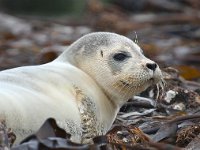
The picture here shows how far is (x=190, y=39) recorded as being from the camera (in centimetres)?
998

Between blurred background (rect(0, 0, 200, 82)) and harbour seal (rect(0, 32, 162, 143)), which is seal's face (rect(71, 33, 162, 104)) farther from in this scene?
blurred background (rect(0, 0, 200, 82))

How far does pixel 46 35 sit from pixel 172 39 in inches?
74.8

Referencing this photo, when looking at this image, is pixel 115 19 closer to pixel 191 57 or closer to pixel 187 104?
pixel 191 57

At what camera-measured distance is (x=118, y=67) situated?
4.40m

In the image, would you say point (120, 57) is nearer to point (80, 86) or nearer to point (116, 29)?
point (80, 86)

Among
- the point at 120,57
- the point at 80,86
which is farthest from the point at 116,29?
the point at 80,86

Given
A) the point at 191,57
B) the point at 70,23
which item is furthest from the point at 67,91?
the point at 70,23

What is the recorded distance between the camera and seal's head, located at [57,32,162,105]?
432 cm

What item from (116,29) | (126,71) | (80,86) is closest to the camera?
(80,86)

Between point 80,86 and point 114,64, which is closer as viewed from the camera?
point 80,86

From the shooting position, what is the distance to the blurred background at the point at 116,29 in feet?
26.4

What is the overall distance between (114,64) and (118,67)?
1.2 inches

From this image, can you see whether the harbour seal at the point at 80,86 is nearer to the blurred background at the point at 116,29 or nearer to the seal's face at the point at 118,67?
the seal's face at the point at 118,67

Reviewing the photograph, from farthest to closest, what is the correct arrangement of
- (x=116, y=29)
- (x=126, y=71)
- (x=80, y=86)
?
(x=116, y=29) < (x=126, y=71) < (x=80, y=86)
